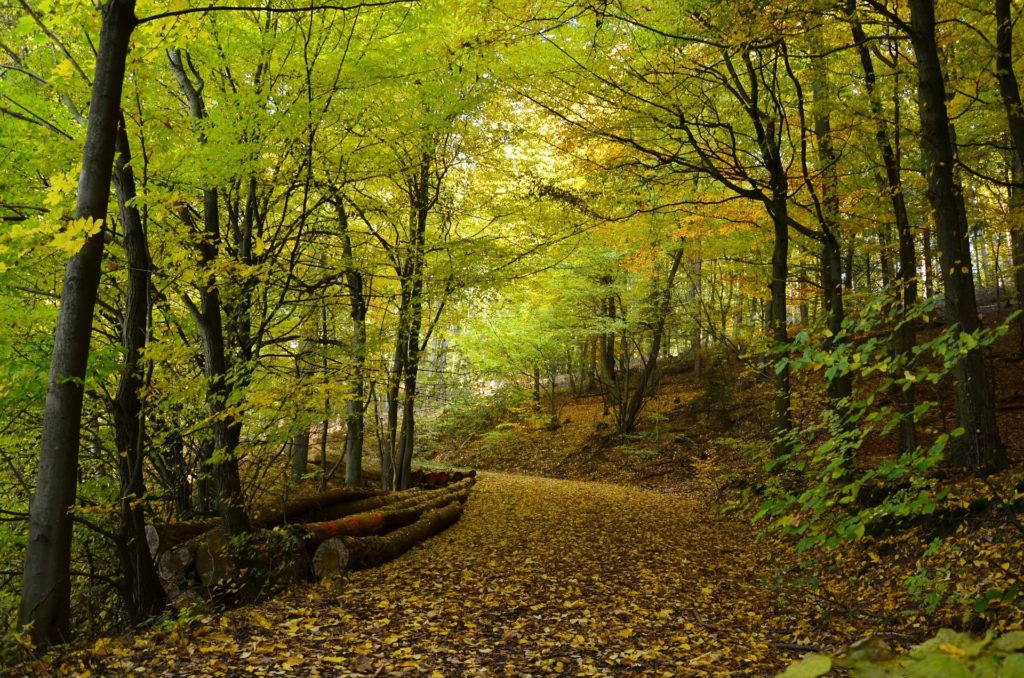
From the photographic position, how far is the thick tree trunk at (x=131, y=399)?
4.99 meters

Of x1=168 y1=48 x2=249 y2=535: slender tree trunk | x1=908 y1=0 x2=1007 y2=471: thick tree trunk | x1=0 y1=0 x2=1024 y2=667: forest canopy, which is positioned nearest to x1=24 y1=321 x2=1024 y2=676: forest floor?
x1=0 y1=0 x2=1024 y2=667: forest canopy

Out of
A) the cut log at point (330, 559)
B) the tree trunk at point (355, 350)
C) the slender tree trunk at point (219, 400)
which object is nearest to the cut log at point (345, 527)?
the cut log at point (330, 559)

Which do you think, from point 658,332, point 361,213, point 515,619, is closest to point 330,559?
point 515,619

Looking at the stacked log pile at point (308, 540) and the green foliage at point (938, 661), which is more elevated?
the green foliage at point (938, 661)

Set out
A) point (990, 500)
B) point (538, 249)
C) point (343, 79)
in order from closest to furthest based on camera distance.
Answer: point (990, 500) < point (343, 79) < point (538, 249)

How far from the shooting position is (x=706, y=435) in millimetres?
17344

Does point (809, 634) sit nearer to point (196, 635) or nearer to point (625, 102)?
point (196, 635)

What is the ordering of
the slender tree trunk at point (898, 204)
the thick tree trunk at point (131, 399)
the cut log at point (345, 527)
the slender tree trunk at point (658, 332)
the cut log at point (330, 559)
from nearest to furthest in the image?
1. the thick tree trunk at point (131, 399)
2. the cut log at point (330, 559)
3. the cut log at point (345, 527)
4. the slender tree trunk at point (898, 204)
5. the slender tree trunk at point (658, 332)

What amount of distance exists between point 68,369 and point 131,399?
43.1 inches

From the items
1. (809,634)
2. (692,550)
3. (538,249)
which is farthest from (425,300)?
(809,634)

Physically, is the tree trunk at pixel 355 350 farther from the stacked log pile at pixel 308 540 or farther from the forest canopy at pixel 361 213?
the stacked log pile at pixel 308 540

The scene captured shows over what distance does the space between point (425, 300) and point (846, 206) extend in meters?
8.07

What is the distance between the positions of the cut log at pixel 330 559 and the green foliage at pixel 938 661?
21.7 feet

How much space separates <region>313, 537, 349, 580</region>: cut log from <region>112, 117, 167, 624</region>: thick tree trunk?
1.85 metres
